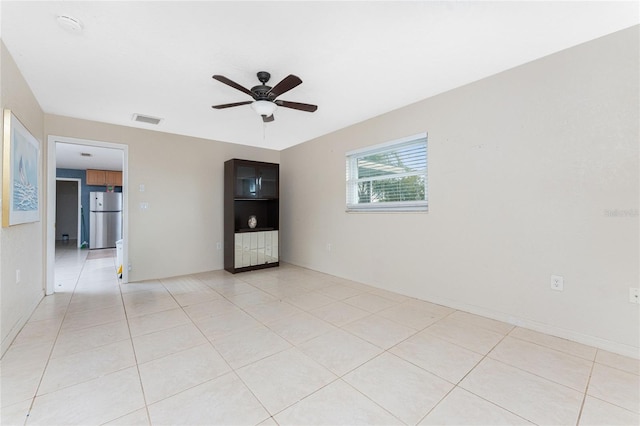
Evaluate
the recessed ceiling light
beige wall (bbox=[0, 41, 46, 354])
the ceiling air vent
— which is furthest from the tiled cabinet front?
the recessed ceiling light

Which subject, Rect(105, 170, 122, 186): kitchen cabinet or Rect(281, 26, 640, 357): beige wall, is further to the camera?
Rect(105, 170, 122, 186): kitchen cabinet

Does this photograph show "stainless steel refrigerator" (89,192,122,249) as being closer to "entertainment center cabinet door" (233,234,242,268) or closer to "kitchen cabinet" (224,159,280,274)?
"kitchen cabinet" (224,159,280,274)

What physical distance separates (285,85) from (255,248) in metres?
3.17

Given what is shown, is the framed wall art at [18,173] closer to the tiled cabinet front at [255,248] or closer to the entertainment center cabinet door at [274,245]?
the tiled cabinet front at [255,248]

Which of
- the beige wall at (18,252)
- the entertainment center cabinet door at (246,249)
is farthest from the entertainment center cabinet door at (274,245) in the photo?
the beige wall at (18,252)

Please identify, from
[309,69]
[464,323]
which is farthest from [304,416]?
[309,69]

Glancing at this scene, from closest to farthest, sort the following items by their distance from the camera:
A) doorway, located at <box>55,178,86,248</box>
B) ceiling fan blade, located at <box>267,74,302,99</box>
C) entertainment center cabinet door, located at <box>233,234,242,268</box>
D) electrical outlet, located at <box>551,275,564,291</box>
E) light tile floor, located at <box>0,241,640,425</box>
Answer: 1. light tile floor, located at <box>0,241,640,425</box>
2. ceiling fan blade, located at <box>267,74,302,99</box>
3. electrical outlet, located at <box>551,275,564,291</box>
4. entertainment center cabinet door, located at <box>233,234,242,268</box>
5. doorway, located at <box>55,178,86,248</box>

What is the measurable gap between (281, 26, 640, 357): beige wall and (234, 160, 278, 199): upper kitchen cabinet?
2.31 m

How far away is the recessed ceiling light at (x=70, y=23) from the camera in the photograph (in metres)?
1.80

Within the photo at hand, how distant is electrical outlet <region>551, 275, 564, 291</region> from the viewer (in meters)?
2.26

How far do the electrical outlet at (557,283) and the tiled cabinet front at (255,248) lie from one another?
13.0 ft

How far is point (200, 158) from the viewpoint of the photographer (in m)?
4.66

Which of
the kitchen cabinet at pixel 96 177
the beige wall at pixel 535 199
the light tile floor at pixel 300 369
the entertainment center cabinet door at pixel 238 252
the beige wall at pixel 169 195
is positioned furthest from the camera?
the kitchen cabinet at pixel 96 177

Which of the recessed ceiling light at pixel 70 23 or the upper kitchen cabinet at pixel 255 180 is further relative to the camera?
the upper kitchen cabinet at pixel 255 180
